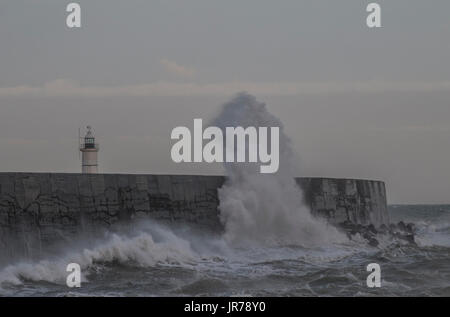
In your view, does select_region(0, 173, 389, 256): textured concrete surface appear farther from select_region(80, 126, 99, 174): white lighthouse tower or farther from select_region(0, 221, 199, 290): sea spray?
select_region(80, 126, 99, 174): white lighthouse tower

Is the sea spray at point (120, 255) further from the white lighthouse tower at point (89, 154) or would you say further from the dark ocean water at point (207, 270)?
the white lighthouse tower at point (89, 154)

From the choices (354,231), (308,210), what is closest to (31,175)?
(308,210)

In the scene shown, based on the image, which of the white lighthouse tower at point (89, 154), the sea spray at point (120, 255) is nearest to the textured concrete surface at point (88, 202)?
the sea spray at point (120, 255)

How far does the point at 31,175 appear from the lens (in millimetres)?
12609

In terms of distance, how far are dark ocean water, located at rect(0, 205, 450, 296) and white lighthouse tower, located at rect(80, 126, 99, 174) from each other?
16.1 ft

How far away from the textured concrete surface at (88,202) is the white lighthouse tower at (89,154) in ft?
13.8

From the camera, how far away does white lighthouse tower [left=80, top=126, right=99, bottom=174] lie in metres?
19.1

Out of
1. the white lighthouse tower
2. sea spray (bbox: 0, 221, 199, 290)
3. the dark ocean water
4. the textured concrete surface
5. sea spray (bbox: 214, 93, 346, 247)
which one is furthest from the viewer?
the white lighthouse tower

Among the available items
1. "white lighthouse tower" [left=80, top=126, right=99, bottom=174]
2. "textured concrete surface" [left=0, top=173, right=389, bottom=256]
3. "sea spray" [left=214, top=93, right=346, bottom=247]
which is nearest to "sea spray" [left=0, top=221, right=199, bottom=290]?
"textured concrete surface" [left=0, top=173, right=389, bottom=256]

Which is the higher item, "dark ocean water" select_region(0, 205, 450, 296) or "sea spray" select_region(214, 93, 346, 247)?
"sea spray" select_region(214, 93, 346, 247)

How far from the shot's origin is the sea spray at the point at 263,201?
15.7 metres

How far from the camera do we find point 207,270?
13.1 m
